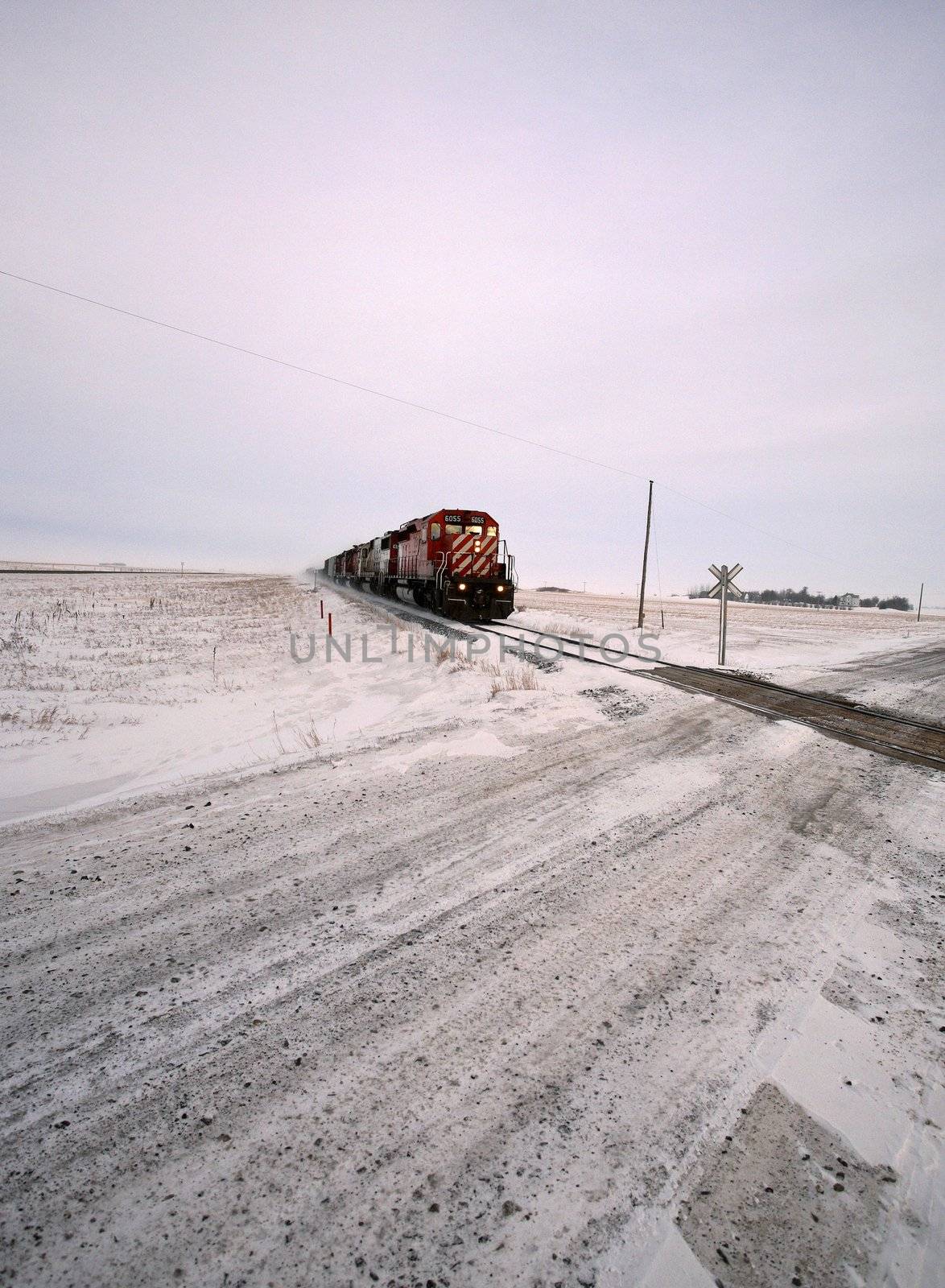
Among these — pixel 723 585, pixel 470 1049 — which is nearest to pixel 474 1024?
pixel 470 1049

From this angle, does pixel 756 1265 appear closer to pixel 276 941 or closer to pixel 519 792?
pixel 276 941

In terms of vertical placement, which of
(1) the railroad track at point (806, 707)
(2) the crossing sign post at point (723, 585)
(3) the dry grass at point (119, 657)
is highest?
(2) the crossing sign post at point (723, 585)

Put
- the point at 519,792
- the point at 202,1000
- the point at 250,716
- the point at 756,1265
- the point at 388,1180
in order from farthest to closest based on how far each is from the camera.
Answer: the point at 250,716
the point at 519,792
the point at 202,1000
the point at 388,1180
the point at 756,1265

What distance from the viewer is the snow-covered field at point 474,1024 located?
164 centimetres

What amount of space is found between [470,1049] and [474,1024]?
0.40ft

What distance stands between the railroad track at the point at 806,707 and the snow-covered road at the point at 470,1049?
2.52 m

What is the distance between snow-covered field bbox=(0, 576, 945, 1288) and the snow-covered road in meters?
0.01

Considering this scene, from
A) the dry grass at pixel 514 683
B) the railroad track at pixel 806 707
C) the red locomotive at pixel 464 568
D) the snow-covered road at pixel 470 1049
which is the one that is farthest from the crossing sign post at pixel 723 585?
the snow-covered road at pixel 470 1049

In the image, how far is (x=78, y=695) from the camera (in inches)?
342

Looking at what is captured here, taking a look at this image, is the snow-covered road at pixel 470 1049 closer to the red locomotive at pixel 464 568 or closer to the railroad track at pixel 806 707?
the railroad track at pixel 806 707

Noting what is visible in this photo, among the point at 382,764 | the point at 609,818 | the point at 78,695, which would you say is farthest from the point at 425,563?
the point at 609,818

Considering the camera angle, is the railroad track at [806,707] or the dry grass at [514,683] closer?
the railroad track at [806,707]

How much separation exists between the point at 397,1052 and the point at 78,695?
8700mm

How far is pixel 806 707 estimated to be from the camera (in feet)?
27.0
